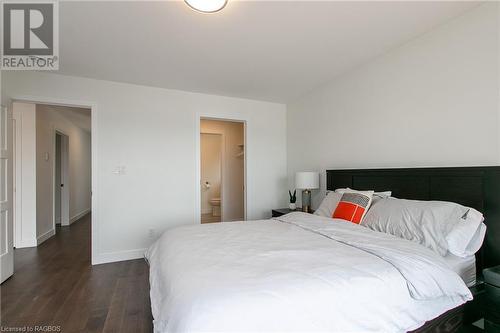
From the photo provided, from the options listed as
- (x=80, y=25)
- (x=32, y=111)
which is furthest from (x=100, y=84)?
(x=32, y=111)

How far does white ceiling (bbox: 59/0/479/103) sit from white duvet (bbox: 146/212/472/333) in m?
1.78

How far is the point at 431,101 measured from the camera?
87.0 inches

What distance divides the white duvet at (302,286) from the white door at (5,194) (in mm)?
2260

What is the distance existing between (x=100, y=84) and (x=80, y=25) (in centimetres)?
139

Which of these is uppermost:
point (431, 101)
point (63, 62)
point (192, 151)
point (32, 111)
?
point (63, 62)

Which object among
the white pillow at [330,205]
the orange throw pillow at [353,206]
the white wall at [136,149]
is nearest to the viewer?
the orange throw pillow at [353,206]

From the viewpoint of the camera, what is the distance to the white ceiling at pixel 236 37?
1929mm

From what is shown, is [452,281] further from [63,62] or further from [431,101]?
[63,62]

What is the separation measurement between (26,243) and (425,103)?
575cm

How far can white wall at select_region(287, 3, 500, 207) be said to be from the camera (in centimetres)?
186

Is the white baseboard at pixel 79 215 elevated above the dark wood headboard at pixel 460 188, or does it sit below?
below

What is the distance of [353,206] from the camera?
7.61 feet

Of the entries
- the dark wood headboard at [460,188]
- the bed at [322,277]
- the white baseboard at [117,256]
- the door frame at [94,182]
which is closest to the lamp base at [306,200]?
the dark wood headboard at [460,188]

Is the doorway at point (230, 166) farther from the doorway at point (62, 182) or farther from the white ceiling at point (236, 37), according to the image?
the doorway at point (62, 182)
